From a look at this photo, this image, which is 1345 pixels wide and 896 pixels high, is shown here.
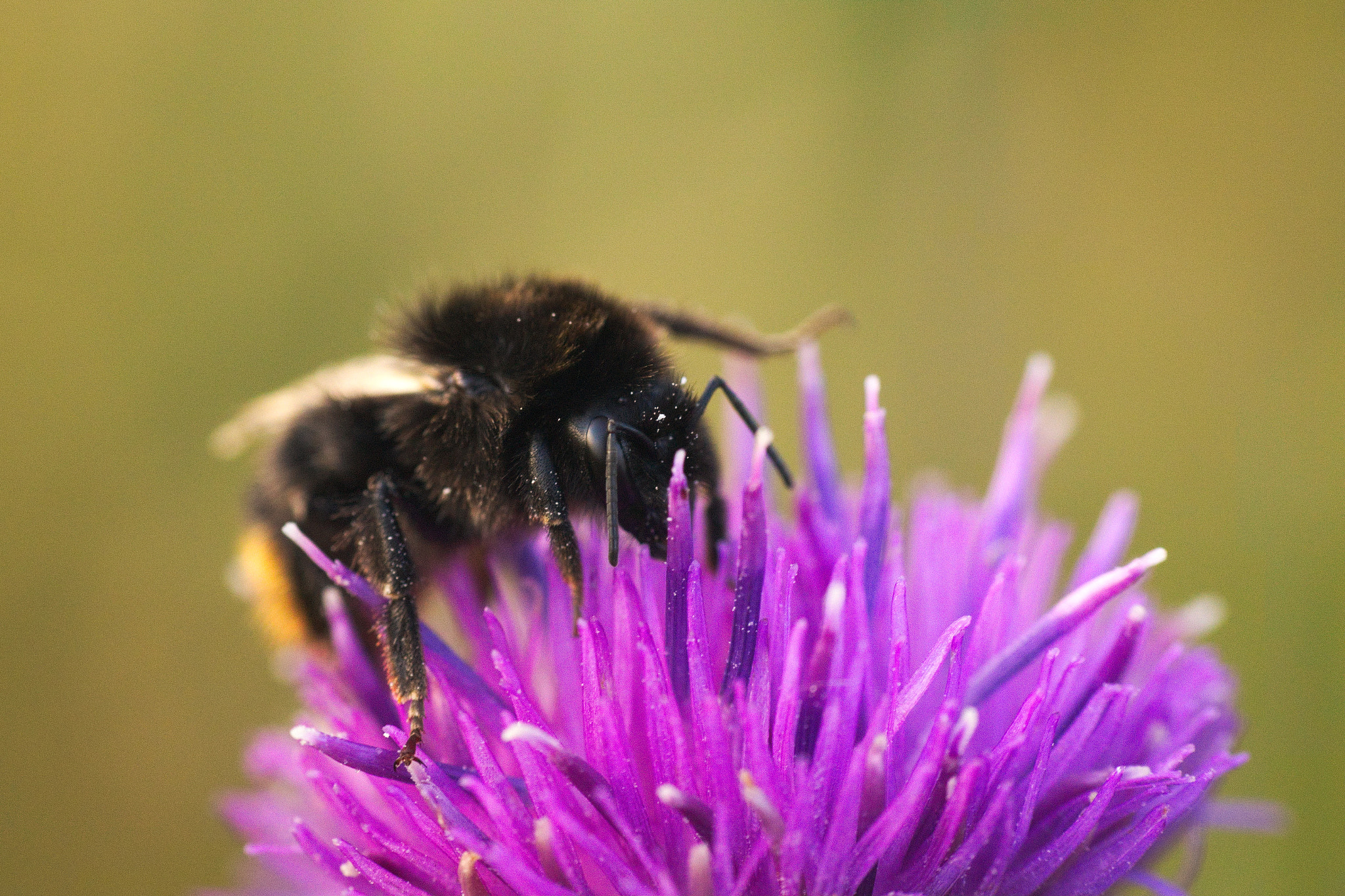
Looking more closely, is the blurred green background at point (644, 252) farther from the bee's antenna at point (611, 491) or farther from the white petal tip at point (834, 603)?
the bee's antenna at point (611, 491)

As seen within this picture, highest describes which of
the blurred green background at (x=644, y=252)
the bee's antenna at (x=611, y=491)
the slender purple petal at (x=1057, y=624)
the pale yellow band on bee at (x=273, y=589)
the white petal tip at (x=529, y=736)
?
the blurred green background at (x=644, y=252)

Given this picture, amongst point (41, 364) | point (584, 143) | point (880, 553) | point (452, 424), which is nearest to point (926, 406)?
point (584, 143)

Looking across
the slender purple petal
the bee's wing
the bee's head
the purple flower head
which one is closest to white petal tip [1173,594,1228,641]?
the purple flower head

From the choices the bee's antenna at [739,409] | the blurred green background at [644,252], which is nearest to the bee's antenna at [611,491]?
the bee's antenna at [739,409]

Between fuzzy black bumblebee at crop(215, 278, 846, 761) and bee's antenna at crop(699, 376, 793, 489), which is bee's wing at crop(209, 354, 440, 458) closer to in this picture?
fuzzy black bumblebee at crop(215, 278, 846, 761)

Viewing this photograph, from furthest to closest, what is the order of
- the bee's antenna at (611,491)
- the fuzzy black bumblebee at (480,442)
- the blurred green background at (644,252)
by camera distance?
the blurred green background at (644,252) → the fuzzy black bumblebee at (480,442) → the bee's antenna at (611,491)

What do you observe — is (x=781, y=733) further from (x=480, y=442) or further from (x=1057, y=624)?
(x=480, y=442)

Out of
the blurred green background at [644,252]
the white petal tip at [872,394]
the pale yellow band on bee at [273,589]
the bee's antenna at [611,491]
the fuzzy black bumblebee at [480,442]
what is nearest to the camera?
the bee's antenna at [611,491]
